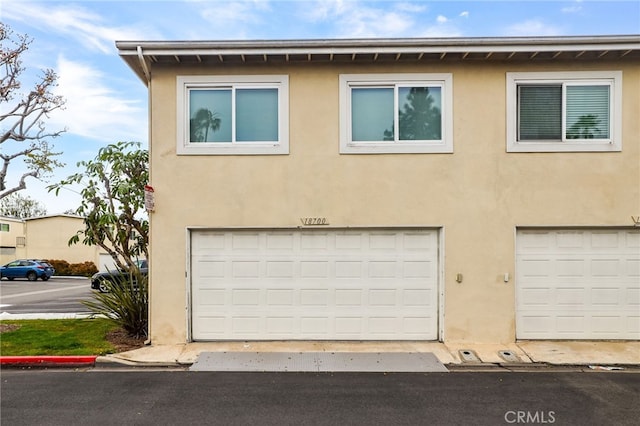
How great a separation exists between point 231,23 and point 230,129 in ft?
11.3

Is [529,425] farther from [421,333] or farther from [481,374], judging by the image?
[421,333]

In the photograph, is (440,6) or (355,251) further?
(440,6)

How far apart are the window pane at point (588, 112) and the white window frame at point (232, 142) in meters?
5.74

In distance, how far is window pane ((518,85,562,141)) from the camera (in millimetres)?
8433

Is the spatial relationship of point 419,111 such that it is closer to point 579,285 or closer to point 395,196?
point 395,196

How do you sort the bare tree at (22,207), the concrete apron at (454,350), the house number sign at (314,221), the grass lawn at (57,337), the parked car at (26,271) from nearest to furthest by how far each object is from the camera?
the concrete apron at (454,350) < the grass lawn at (57,337) < the house number sign at (314,221) < the parked car at (26,271) < the bare tree at (22,207)

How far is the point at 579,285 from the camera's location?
27.2ft

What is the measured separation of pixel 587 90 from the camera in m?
8.42

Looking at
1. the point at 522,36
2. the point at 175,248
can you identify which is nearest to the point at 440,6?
the point at 522,36

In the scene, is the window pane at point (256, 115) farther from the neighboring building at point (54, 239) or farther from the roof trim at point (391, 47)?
the neighboring building at point (54, 239)

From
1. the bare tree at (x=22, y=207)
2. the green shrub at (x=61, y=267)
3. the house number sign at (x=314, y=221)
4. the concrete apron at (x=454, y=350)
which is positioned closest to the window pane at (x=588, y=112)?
the concrete apron at (x=454, y=350)

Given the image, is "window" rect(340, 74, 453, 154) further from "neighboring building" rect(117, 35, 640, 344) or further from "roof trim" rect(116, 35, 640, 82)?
"roof trim" rect(116, 35, 640, 82)

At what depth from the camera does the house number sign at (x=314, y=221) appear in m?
8.38

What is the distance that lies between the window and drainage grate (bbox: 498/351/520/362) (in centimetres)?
415
